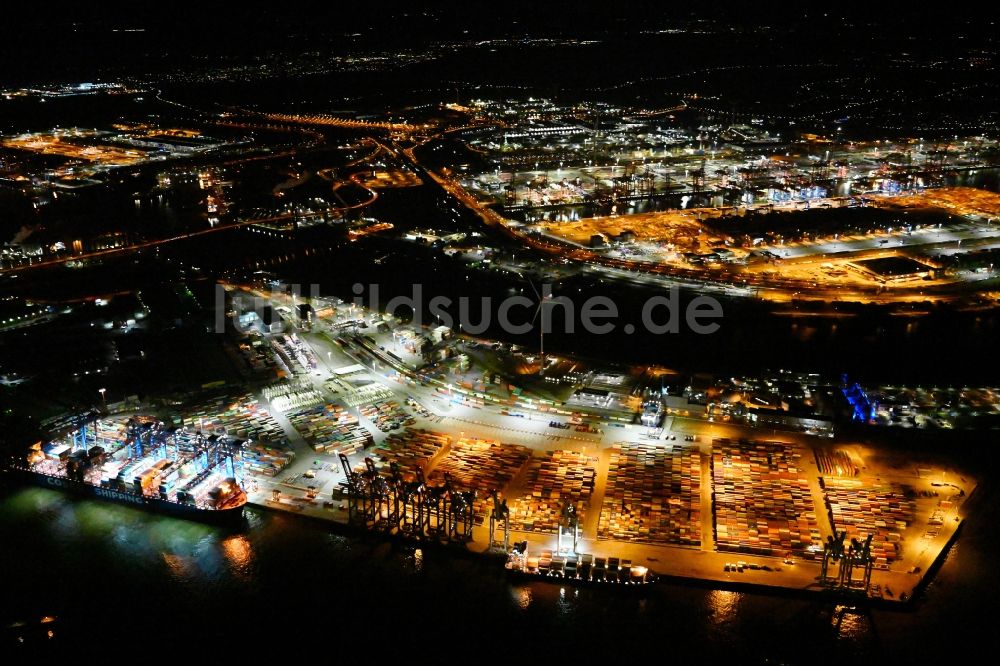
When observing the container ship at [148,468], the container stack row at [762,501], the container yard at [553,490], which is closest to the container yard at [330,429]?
the container ship at [148,468]

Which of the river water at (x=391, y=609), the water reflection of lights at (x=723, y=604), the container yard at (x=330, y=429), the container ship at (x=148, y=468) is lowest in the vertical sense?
the river water at (x=391, y=609)

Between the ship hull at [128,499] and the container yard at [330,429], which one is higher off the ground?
the container yard at [330,429]

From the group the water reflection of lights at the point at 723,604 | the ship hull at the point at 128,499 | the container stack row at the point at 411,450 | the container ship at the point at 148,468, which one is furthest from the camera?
the container stack row at the point at 411,450

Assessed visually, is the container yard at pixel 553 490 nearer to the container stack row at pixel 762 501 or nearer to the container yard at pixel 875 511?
the container stack row at pixel 762 501

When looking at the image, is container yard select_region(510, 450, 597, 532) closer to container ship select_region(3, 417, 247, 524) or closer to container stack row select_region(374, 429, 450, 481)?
container stack row select_region(374, 429, 450, 481)

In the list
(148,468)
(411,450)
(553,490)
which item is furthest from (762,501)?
(148,468)

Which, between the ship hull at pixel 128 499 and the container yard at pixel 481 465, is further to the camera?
the container yard at pixel 481 465
